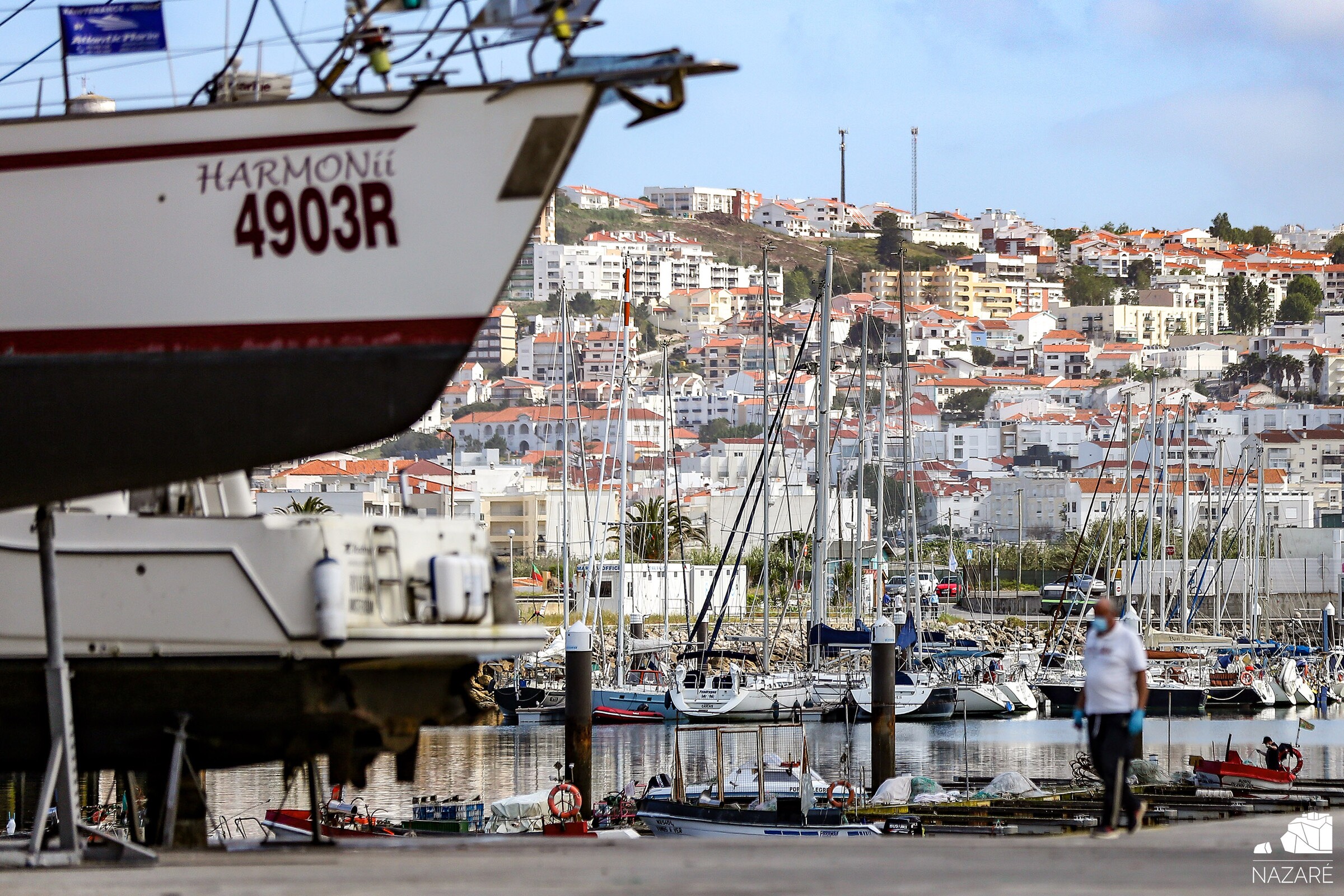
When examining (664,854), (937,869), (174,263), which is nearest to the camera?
(937,869)

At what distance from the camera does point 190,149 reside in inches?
399

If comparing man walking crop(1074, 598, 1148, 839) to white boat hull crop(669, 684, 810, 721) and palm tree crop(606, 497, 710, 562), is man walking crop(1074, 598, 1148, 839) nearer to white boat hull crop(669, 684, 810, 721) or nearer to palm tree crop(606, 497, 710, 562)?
white boat hull crop(669, 684, 810, 721)

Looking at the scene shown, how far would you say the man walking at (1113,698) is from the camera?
9430 millimetres

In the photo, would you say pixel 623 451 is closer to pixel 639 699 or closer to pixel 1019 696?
pixel 639 699

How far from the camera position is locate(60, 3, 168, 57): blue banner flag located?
10906mm

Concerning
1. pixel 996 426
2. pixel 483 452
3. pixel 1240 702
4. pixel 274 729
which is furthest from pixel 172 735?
pixel 996 426

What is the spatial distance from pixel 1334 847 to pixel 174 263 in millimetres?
7103

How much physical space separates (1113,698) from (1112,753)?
0.30 meters

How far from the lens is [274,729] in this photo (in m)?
11.7

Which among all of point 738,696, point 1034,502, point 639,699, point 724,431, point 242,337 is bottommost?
point 639,699

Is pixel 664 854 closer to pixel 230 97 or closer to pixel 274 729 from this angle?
pixel 274 729

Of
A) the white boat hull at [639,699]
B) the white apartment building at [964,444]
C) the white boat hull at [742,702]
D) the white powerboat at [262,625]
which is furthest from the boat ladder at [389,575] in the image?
the white apartment building at [964,444]

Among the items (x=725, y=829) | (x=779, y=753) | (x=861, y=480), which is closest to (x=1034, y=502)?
(x=861, y=480)

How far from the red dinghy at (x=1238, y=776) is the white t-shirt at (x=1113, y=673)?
16.5m
